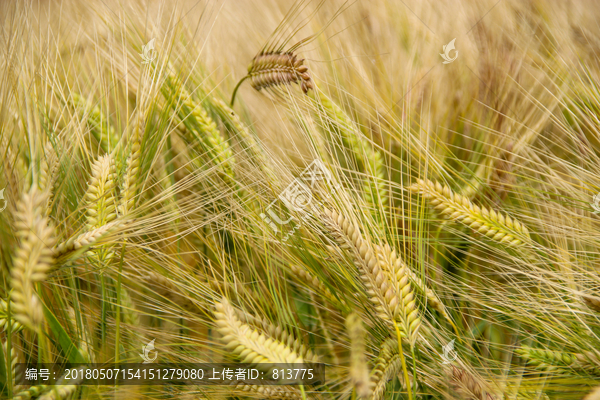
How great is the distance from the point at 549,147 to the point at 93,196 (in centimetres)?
84

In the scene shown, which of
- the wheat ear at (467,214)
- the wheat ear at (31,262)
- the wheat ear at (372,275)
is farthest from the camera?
the wheat ear at (467,214)

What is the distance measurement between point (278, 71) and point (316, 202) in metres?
0.26

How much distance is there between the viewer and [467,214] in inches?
21.4

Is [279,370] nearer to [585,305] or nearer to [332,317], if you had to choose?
[332,317]

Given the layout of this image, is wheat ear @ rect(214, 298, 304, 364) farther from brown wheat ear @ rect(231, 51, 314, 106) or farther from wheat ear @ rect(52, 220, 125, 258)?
brown wheat ear @ rect(231, 51, 314, 106)

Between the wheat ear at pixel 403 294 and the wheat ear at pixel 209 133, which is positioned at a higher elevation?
the wheat ear at pixel 209 133

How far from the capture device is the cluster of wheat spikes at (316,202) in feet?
1.61

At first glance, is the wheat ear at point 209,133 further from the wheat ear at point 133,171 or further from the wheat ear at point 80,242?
the wheat ear at point 80,242

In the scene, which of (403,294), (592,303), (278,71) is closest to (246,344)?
(403,294)

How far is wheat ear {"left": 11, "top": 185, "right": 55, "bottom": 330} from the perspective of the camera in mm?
311

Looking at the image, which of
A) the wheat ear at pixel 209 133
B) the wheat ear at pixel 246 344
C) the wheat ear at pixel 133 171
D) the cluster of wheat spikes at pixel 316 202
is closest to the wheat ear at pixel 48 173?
the cluster of wheat spikes at pixel 316 202

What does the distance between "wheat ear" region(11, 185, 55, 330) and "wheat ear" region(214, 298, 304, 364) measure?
0.60 feet

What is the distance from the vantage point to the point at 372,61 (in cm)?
72

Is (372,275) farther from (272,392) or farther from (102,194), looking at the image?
(102,194)
